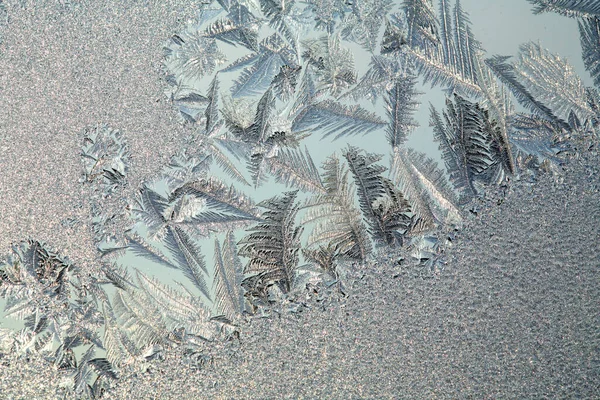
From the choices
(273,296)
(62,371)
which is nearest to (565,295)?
(273,296)

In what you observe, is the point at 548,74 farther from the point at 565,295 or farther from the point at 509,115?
the point at 565,295

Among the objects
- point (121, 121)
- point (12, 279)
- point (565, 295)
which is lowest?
point (565, 295)

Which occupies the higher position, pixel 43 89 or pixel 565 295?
pixel 43 89

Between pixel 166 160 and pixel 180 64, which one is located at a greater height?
pixel 180 64

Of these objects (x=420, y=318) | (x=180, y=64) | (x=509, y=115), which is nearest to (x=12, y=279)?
(x=180, y=64)

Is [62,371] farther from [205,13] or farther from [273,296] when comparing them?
[205,13]

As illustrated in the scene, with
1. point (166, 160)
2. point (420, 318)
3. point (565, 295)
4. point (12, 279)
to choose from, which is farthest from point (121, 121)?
point (565, 295)

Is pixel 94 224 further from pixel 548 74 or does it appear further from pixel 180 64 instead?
pixel 548 74
